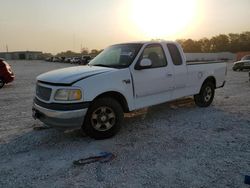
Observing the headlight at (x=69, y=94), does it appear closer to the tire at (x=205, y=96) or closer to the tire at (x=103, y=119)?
the tire at (x=103, y=119)

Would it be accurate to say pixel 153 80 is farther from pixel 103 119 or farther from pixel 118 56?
pixel 103 119

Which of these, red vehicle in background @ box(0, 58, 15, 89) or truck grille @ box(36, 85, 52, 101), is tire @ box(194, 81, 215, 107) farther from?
red vehicle in background @ box(0, 58, 15, 89)

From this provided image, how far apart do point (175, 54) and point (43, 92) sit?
11.4 ft

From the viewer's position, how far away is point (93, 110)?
17.1 feet

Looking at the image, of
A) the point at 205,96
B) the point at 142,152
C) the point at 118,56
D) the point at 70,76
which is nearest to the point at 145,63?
the point at 118,56

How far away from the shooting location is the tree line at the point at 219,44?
3217 inches

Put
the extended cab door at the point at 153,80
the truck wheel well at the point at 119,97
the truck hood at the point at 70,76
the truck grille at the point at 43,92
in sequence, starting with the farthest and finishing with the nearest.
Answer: the extended cab door at the point at 153,80 → the truck wheel well at the point at 119,97 → the truck grille at the point at 43,92 → the truck hood at the point at 70,76

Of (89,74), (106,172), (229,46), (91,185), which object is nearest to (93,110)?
(89,74)

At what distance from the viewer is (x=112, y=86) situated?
541 centimetres

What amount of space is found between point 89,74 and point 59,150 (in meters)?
1.50

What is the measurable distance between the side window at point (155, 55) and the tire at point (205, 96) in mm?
2045

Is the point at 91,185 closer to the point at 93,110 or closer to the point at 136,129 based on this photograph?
the point at 93,110

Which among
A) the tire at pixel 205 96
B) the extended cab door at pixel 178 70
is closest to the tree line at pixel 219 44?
the tire at pixel 205 96

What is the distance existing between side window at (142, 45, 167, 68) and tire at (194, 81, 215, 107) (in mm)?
2045
